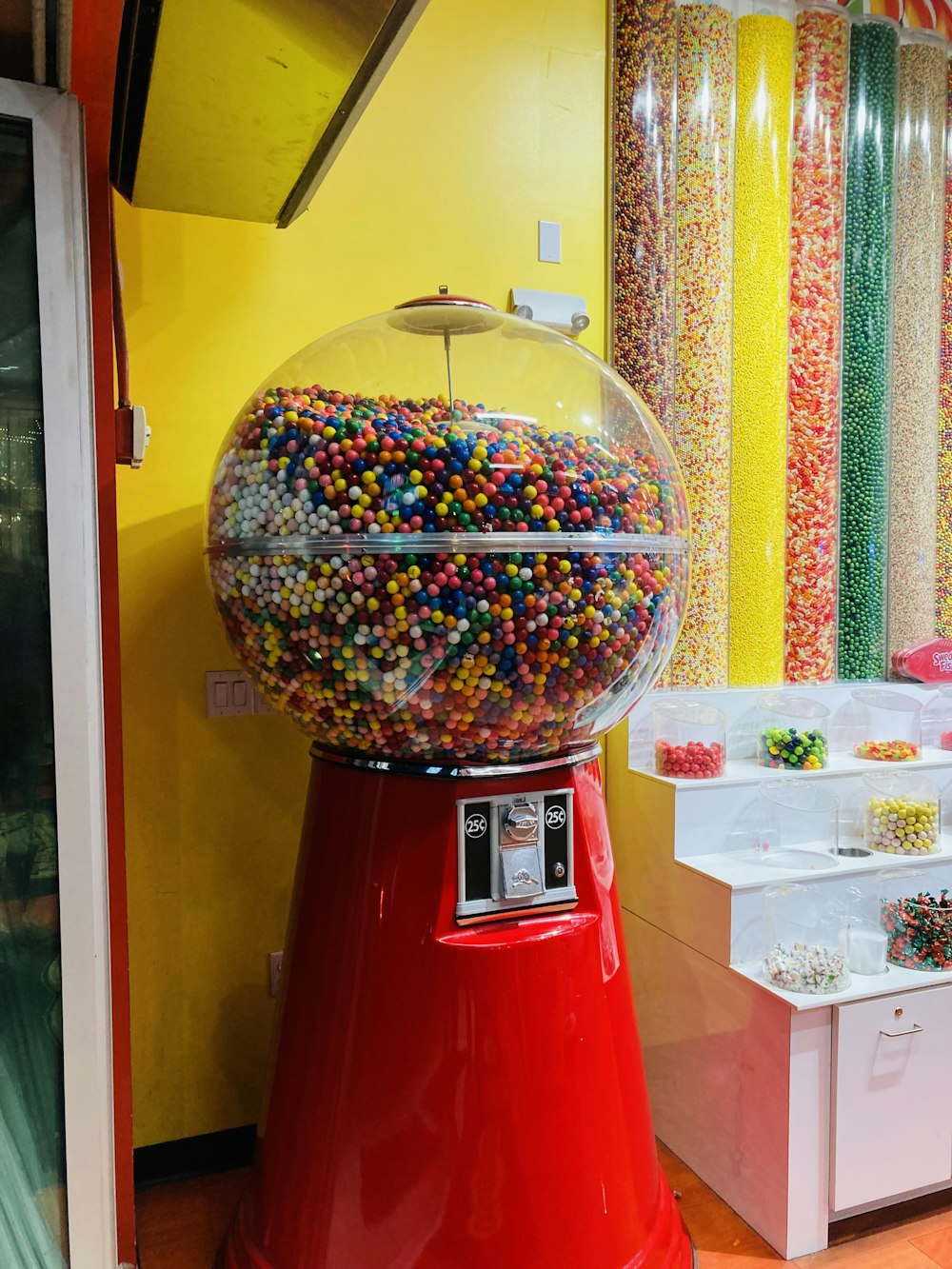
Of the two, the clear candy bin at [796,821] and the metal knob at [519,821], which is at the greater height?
the metal knob at [519,821]

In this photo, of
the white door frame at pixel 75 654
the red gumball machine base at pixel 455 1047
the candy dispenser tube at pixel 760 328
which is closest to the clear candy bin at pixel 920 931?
the candy dispenser tube at pixel 760 328

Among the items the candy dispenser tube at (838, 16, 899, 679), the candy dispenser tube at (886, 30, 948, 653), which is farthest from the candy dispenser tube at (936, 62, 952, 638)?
the candy dispenser tube at (838, 16, 899, 679)

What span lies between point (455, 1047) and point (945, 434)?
6.91 ft

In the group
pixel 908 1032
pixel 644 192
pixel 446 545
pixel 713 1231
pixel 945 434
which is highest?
pixel 644 192

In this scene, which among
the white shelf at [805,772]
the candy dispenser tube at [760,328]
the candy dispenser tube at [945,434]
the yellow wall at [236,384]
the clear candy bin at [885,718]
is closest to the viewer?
the yellow wall at [236,384]

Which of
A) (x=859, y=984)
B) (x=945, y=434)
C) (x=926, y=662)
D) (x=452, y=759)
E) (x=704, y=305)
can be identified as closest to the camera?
(x=452, y=759)

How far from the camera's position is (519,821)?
136 centimetres

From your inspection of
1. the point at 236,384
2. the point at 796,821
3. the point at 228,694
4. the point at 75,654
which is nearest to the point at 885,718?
the point at 796,821

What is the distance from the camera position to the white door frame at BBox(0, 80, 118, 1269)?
1.10 meters

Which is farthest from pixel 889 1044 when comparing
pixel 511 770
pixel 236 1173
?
pixel 236 1173

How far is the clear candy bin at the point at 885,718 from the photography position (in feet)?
7.86

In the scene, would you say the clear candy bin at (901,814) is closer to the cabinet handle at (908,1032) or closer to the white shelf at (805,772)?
the white shelf at (805,772)

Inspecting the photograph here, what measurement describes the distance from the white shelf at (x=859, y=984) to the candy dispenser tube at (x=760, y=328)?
→ 0.73 metres

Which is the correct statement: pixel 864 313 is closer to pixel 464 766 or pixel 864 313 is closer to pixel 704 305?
pixel 704 305
